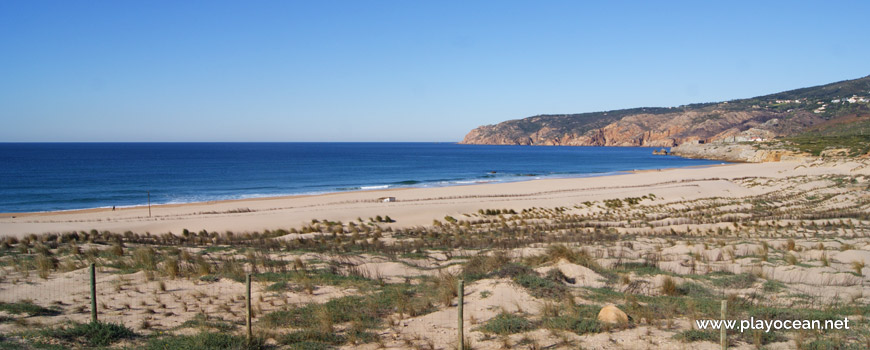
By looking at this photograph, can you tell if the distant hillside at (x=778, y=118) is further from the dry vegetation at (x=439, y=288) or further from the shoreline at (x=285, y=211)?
the dry vegetation at (x=439, y=288)

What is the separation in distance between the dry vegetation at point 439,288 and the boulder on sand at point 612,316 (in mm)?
171

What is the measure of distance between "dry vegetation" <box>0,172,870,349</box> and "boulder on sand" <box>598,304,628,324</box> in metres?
0.17

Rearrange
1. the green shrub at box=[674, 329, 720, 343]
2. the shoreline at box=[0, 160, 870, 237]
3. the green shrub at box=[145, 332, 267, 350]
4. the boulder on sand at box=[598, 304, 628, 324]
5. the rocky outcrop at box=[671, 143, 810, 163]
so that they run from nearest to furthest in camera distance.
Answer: the green shrub at box=[145, 332, 267, 350], the green shrub at box=[674, 329, 720, 343], the boulder on sand at box=[598, 304, 628, 324], the shoreline at box=[0, 160, 870, 237], the rocky outcrop at box=[671, 143, 810, 163]

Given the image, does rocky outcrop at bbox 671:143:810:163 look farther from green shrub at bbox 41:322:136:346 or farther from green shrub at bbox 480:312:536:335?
green shrub at bbox 41:322:136:346

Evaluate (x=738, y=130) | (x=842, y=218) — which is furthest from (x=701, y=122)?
(x=842, y=218)

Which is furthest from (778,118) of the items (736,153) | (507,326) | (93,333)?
(93,333)

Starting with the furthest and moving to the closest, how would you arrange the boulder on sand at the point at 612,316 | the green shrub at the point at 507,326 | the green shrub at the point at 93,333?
the boulder on sand at the point at 612,316 < the green shrub at the point at 507,326 < the green shrub at the point at 93,333

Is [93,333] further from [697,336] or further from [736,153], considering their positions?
[736,153]

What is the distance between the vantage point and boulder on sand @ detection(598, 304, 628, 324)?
809 centimetres

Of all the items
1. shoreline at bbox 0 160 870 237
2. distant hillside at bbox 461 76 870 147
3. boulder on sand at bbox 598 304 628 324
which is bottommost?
shoreline at bbox 0 160 870 237

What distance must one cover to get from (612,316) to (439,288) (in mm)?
3587

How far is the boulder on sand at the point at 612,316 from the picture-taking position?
318 inches

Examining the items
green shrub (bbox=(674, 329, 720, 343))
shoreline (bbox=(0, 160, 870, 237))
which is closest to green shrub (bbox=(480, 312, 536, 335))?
green shrub (bbox=(674, 329, 720, 343))

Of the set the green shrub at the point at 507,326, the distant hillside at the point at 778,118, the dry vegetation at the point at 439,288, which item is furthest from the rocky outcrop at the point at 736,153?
the green shrub at the point at 507,326
